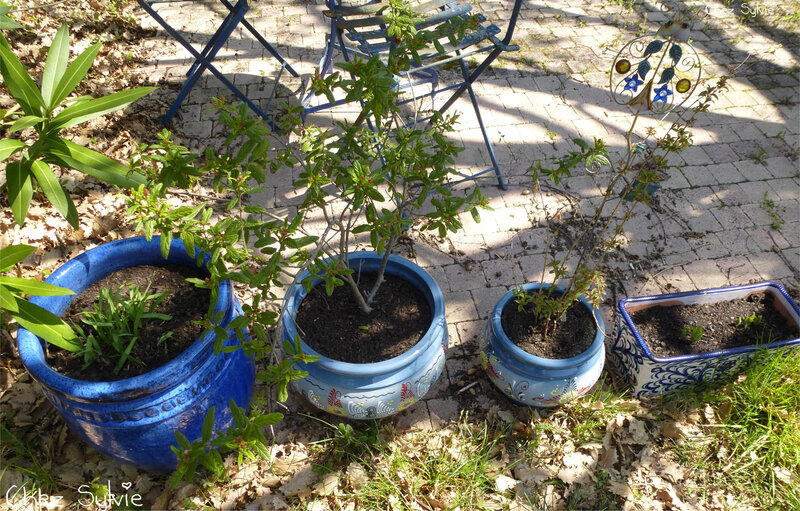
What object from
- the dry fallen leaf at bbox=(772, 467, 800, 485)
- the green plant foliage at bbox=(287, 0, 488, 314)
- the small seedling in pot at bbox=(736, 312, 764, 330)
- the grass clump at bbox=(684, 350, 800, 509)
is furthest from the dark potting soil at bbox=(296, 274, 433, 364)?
the dry fallen leaf at bbox=(772, 467, 800, 485)

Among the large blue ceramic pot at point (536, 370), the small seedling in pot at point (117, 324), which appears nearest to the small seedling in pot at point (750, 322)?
the large blue ceramic pot at point (536, 370)

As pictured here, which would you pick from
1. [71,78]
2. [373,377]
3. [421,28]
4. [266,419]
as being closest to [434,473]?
[373,377]

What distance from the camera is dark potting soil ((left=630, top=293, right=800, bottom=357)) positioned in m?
2.76

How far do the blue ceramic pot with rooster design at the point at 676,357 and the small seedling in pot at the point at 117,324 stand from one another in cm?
224

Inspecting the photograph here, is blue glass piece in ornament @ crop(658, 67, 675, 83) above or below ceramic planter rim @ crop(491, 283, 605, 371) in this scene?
above

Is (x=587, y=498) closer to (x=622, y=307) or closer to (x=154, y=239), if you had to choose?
(x=622, y=307)

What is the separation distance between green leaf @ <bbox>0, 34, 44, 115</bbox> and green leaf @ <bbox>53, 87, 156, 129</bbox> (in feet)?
0.31

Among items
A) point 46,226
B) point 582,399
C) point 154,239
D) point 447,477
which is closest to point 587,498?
point 582,399

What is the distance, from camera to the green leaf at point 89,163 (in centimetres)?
196

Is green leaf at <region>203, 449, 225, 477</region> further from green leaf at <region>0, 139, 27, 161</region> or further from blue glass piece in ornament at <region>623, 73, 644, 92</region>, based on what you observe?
blue glass piece in ornament at <region>623, 73, 644, 92</region>

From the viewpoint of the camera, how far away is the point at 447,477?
2.48m

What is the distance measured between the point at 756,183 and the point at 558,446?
2.83m

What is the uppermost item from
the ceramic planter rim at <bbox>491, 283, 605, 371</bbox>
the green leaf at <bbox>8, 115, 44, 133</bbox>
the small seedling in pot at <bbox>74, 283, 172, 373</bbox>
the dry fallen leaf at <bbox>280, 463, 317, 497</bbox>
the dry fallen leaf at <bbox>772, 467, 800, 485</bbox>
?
the green leaf at <bbox>8, 115, 44, 133</bbox>

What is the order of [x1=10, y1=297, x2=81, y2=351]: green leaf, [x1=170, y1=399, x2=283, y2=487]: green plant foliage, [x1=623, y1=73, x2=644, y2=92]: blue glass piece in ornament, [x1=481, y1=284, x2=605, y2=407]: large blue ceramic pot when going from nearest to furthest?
[x1=170, y1=399, x2=283, y2=487]: green plant foliage
[x1=10, y1=297, x2=81, y2=351]: green leaf
[x1=623, y1=73, x2=644, y2=92]: blue glass piece in ornament
[x1=481, y1=284, x2=605, y2=407]: large blue ceramic pot
